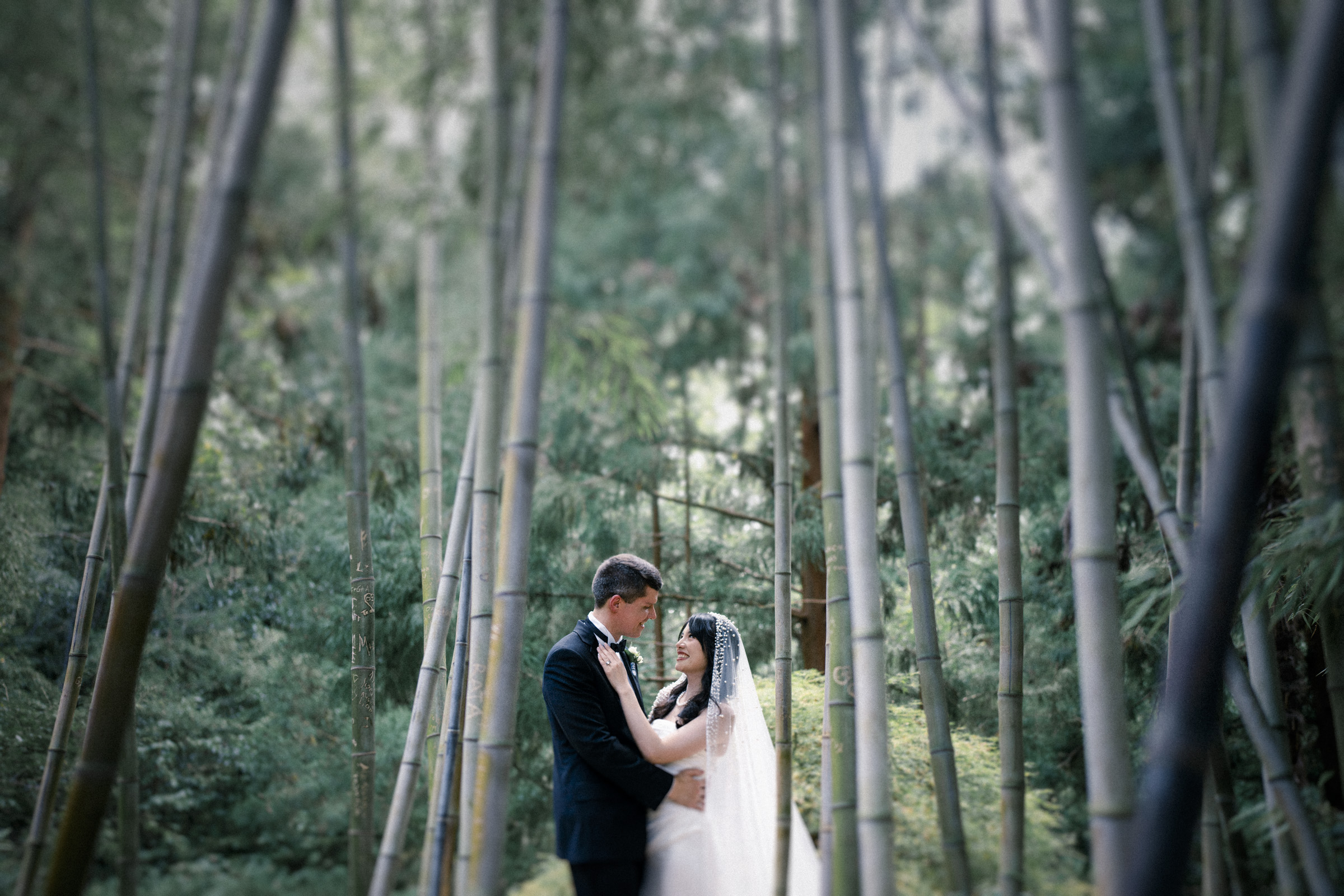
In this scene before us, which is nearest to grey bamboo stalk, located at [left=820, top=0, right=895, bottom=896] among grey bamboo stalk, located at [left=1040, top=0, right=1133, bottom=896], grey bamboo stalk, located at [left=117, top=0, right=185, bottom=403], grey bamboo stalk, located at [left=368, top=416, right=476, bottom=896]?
grey bamboo stalk, located at [left=1040, top=0, right=1133, bottom=896]

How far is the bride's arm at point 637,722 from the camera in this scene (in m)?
2.27

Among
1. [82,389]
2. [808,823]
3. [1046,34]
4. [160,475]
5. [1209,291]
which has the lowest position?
[808,823]

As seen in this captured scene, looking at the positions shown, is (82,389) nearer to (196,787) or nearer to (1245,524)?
(196,787)

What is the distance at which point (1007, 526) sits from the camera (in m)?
2.36

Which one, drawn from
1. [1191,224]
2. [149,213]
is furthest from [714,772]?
[149,213]

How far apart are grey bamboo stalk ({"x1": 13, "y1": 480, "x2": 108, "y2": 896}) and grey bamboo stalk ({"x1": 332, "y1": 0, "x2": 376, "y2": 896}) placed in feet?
2.10

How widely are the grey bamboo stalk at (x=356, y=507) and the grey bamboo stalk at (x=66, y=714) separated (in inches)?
25.2

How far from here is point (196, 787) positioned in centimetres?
311

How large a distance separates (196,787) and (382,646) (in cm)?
70

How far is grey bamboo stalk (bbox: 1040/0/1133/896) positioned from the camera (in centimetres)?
131

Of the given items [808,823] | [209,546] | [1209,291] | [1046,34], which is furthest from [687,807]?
[209,546]

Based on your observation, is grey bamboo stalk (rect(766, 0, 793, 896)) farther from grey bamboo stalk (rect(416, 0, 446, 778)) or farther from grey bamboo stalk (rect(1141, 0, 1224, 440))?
grey bamboo stalk (rect(416, 0, 446, 778))

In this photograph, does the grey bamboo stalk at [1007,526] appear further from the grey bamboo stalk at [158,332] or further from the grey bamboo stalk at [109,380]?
the grey bamboo stalk at [109,380]

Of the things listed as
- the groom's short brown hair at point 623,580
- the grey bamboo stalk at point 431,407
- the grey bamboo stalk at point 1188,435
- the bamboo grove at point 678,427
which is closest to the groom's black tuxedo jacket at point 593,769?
the groom's short brown hair at point 623,580
